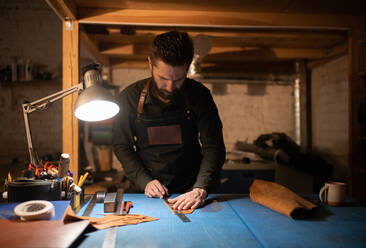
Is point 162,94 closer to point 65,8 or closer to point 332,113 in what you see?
point 65,8

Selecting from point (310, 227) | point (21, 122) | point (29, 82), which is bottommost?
point (310, 227)

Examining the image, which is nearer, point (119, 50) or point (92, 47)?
point (92, 47)

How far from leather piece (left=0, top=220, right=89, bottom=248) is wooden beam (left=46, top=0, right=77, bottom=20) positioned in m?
1.48

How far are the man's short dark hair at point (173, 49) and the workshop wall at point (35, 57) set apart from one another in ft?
10.1

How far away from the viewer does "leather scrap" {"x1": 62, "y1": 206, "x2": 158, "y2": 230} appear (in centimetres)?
102

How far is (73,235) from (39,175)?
1.65 feet

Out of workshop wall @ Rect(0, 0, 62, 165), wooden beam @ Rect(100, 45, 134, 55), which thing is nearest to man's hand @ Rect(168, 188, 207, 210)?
wooden beam @ Rect(100, 45, 134, 55)

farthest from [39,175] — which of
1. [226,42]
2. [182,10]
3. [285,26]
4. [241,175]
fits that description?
[226,42]

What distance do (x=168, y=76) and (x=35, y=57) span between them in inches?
139

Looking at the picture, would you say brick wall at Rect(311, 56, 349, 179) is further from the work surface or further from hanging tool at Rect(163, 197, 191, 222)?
hanging tool at Rect(163, 197, 191, 222)

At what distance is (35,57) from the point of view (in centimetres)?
421

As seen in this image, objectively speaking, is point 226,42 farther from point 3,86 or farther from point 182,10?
point 3,86

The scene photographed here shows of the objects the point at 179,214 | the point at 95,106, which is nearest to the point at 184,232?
the point at 179,214

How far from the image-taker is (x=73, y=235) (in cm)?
90
